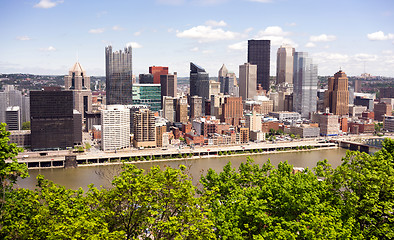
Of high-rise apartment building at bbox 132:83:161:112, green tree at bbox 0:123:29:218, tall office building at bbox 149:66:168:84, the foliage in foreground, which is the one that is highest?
tall office building at bbox 149:66:168:84

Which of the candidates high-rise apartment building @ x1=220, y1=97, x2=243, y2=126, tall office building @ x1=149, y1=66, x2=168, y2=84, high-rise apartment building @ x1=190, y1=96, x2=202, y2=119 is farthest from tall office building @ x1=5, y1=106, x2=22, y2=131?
tall office building @ x1=149, y1=66, x2=168, y2=84

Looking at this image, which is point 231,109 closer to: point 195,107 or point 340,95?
point 195,107

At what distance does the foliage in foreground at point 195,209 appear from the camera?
5.39 m

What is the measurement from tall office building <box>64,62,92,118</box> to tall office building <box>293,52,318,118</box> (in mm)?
32261

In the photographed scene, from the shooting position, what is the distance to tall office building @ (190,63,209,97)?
57.4m

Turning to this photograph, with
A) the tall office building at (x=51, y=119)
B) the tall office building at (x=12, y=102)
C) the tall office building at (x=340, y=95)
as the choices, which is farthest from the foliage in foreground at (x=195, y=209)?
the tall office building at (x=340, y=95)

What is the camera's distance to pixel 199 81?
5753cm

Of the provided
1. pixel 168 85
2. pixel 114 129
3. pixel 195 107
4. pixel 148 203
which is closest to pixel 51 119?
pixel 114 129

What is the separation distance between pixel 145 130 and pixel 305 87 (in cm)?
3563

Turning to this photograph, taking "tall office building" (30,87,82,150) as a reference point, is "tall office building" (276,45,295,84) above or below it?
above

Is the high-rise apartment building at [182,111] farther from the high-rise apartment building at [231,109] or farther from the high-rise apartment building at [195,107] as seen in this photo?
the high-rise apartment building at [231,109]

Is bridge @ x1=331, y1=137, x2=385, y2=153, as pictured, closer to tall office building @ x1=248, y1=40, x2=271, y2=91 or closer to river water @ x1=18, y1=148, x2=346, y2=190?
river water @ x1=18, y1=148, x2=346, y2=190

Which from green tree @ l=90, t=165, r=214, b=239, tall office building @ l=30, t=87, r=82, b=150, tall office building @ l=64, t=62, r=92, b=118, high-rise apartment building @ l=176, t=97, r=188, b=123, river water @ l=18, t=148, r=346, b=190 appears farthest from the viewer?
tall office building @ l=64, t=62, r=92, b=118

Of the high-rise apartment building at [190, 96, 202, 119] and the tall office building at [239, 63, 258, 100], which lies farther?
the tall office building at [239, 63, 258, 100]
